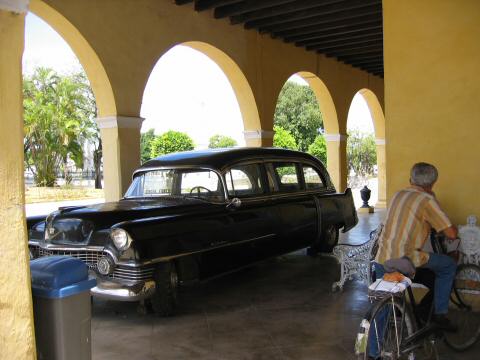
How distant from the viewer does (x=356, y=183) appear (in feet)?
107

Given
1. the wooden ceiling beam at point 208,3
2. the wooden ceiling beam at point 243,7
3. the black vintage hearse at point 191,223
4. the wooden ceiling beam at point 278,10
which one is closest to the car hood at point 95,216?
the black vintage hearse at point 191,223

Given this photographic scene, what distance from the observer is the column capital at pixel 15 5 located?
6.51 ft

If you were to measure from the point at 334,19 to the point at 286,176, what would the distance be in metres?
4.24

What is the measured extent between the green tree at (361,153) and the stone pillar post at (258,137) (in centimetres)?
2806

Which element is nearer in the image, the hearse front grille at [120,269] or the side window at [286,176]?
the hearse front grille at [120,269]

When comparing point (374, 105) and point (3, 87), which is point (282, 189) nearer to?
point (3, 87)

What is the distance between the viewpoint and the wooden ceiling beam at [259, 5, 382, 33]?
356 inches

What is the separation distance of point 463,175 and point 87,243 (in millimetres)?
3635

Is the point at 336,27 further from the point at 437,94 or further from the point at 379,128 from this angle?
the point at 379,128

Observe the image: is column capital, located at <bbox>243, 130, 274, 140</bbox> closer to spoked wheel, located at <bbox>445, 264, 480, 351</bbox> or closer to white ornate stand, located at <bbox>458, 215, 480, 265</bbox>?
white ornate stand, located at <bbox>458, 215, 480, 265</bbox>

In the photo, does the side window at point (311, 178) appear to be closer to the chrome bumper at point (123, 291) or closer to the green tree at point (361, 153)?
the chrome bumper at point (123, 291)

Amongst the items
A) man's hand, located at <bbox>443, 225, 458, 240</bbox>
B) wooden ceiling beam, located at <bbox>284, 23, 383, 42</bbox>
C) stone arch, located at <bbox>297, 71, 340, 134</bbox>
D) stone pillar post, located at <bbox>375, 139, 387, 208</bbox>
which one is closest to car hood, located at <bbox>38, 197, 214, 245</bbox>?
man's hand, located at <bbox>443, 225, 458, 240</bbox>

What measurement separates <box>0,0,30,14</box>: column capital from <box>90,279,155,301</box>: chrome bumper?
9.33 feet

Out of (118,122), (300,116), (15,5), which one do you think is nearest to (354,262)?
(118,122)
